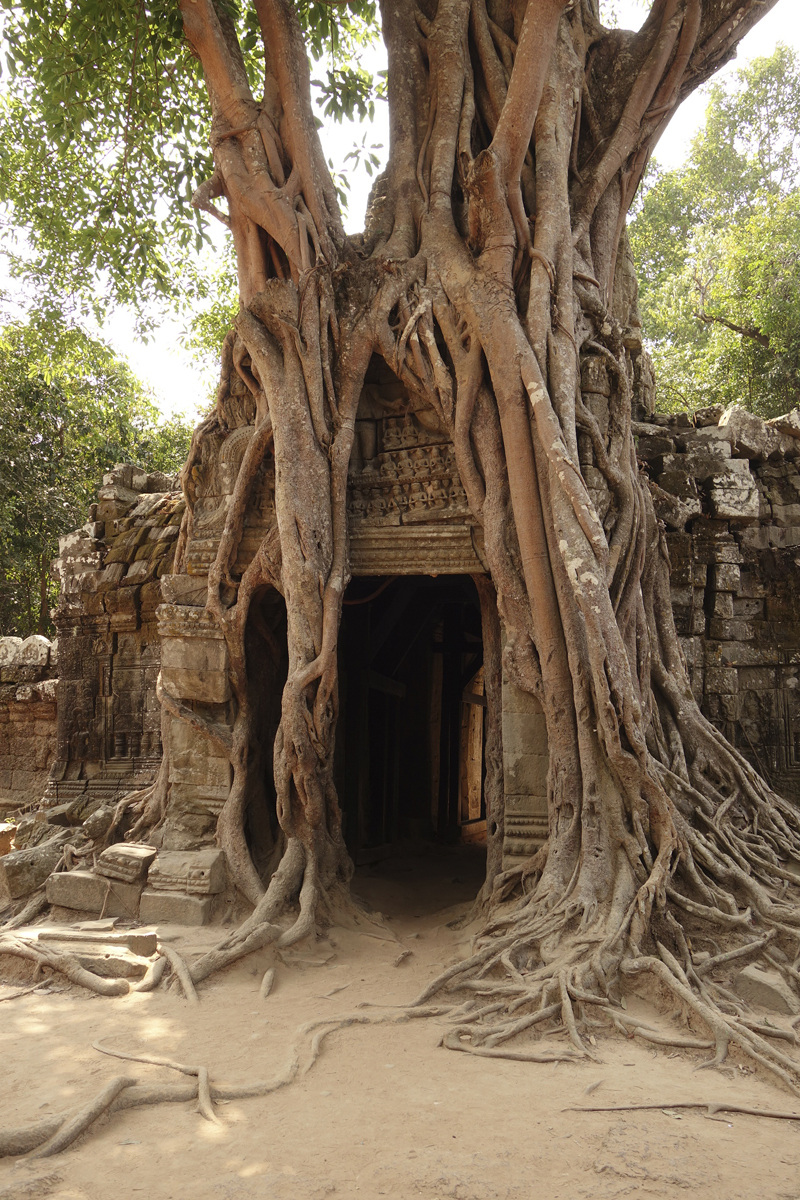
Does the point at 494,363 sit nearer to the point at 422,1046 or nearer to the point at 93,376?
the point at 422,1046

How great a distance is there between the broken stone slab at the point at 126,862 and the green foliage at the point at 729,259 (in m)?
8.25

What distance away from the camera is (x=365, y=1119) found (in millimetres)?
2488

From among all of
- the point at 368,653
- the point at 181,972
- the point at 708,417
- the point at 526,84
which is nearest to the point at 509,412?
the point at 526,84

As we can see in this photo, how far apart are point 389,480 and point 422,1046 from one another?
2947 millimetres

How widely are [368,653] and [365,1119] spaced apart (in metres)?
4.04

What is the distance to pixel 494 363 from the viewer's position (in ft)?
14.6

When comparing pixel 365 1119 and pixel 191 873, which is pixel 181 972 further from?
pixel 365 1119

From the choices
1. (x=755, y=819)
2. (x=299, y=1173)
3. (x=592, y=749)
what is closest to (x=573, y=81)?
(x=592, y=749)

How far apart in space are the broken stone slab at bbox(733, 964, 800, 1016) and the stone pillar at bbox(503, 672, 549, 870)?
45.2 inches

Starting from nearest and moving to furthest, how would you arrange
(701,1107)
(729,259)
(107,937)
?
(701,1107)
(107,937)
(729,259)

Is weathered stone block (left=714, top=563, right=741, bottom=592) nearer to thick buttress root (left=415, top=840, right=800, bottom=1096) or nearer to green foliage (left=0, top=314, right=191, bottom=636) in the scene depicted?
thick buttress root (left=415, top=840, right=800, bottom=1096)

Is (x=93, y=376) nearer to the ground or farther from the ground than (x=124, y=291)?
farther from the ground

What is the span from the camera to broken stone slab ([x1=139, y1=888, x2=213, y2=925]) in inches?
172

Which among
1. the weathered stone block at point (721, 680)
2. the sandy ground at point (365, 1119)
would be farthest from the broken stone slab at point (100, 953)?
the weathered stone block at point (721, 680)
